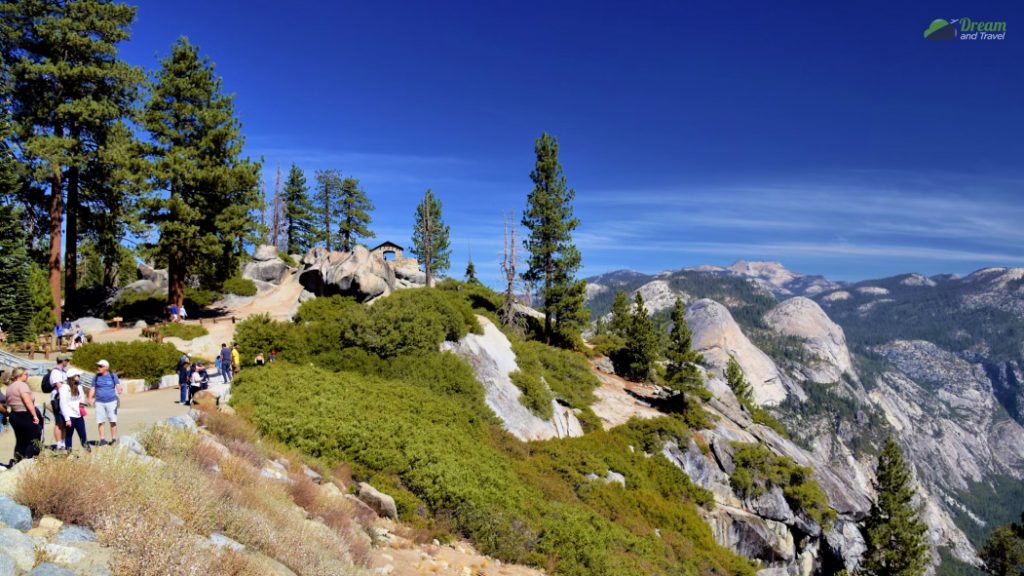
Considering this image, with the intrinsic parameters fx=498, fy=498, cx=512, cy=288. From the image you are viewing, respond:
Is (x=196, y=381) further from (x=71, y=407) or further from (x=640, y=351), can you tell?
(x=640, y=351)

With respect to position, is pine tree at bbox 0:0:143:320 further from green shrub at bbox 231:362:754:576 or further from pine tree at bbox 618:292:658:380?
pine tree at bbox 618:292:658:380

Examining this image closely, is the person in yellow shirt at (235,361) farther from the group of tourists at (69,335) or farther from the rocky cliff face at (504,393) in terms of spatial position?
the rocky cliff face at (504,393)

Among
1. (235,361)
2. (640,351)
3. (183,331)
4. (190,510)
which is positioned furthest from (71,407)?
(640,351)

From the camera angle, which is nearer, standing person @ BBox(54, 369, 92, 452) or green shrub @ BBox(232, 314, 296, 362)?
standing person @ BBox(54, 369, 92, 452)

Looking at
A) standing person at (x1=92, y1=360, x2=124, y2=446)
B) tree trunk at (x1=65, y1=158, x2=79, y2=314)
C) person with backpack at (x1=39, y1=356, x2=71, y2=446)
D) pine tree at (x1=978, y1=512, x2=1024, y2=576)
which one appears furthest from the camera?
pine tree at (x1=978, y1=512, x2=1024, y2=576)

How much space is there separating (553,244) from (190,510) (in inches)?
1402

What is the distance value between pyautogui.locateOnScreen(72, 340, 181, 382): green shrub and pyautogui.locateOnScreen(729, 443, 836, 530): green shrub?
29406 millimetres

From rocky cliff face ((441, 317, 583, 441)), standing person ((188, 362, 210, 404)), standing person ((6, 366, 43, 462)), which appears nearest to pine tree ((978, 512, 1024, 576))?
rocky cliff face ((441, 317, 583, 441))

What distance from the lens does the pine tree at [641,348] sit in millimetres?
40719

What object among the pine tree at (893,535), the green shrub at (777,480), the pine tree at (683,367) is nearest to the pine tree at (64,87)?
the pine tree at (683,367)

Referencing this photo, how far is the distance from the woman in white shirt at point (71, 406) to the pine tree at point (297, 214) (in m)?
59.9

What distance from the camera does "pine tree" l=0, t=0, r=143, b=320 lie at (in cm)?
2416

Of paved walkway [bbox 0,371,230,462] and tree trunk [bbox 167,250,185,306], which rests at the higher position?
tree trunk [bbox 167,250,185,306]

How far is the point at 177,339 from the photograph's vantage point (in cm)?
2584
